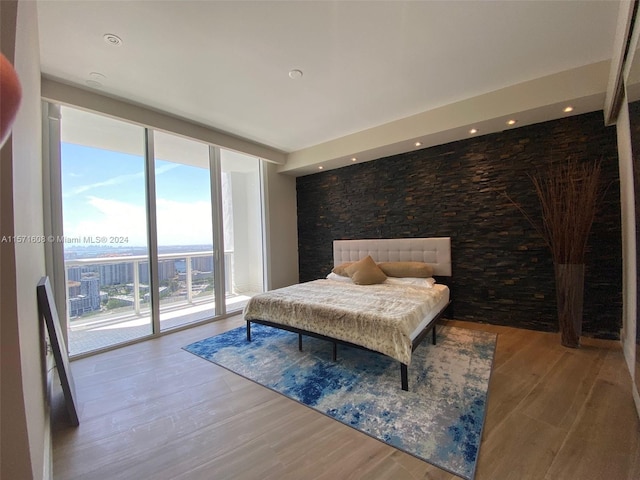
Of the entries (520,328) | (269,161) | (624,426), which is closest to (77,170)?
(269,161)

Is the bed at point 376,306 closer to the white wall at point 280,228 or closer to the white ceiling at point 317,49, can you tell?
the white wall at point 280,228

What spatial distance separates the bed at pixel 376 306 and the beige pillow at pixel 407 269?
0.03m

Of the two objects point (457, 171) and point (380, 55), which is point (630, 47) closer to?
point (380, 55)

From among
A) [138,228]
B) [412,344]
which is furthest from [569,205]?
[138,228]

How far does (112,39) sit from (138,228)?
217 centimetres

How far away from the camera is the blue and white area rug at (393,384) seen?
5.42 feet

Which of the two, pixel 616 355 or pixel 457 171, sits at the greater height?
pixel 457 171

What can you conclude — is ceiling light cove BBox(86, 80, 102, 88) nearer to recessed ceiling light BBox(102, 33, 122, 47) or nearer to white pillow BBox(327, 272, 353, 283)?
recessed ceiling light BBox(102, 33, 122, 47)

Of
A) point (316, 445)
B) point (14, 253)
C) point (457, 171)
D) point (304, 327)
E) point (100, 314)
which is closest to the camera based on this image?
point (14, 253)

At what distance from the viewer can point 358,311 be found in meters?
2.53

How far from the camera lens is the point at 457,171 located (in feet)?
12.6

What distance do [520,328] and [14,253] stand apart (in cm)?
462

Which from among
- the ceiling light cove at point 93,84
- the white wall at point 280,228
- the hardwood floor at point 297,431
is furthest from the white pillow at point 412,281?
the ceiling light cove at point 93,84

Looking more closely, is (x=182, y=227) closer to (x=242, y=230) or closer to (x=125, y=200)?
(x=125, y=200)
